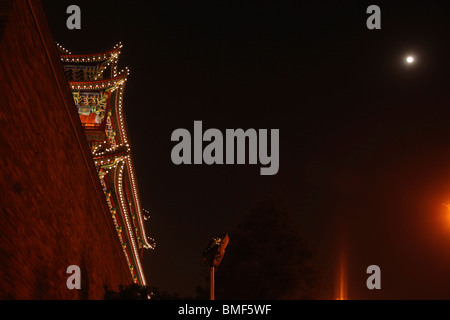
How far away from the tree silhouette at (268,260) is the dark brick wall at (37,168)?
11097mm

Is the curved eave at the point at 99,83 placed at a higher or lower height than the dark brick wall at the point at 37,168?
higher

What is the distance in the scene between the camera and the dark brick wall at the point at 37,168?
5.44m

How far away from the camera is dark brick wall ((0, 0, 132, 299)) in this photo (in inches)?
214

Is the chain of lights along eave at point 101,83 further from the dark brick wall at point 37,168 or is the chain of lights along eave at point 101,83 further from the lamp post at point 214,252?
the lamp post at point 214,252

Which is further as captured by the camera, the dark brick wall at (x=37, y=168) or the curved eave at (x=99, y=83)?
the curved eave at (x=99, y=83)

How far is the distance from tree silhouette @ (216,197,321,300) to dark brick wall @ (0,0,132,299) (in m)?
11.1

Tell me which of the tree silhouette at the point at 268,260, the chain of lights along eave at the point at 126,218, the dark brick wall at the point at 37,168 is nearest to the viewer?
the dark brick wall at the point at 37,168

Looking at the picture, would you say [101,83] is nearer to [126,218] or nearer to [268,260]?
[126,218]

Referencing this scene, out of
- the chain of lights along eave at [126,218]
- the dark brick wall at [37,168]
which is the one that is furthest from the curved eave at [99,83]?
the dark brick wall at [37,168]

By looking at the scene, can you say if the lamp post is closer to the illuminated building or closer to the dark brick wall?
the dark brick wall

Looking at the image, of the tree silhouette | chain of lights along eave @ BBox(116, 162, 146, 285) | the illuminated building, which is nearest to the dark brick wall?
the illuminated building

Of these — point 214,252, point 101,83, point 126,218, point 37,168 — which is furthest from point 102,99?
point 37,168

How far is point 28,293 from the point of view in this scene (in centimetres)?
618
